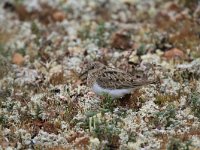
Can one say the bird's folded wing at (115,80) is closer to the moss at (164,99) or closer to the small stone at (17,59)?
the moss at (164,99)

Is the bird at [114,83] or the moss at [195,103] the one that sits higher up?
the bird at [114,83]

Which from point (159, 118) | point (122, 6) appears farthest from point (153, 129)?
point (122, 6)

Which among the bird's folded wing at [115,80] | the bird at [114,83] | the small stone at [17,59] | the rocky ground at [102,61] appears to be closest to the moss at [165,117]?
the rocky ground at [102,61]

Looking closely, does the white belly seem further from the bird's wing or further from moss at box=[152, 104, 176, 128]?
moss at box=[152, 104, 176, 128]

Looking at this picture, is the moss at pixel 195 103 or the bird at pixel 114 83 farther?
the bird at pixel 114 83

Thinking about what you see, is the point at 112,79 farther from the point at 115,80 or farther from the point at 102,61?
the point at 102,61

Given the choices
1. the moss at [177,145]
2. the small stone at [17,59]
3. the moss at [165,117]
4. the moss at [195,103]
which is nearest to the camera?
the moss at [177,145]

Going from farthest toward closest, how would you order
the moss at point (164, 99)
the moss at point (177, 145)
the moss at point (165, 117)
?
1. the moss at point (164, 99)
2. the moss at point (165, 117)
3. the moss at point (177, 145)

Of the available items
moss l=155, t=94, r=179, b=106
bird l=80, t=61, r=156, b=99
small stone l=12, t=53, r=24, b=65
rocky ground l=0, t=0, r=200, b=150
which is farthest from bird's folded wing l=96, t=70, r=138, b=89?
small stone l=12, t=53, r=24, b=65

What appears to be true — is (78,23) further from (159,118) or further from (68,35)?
(159,118)
